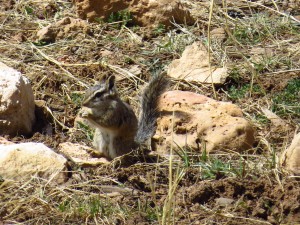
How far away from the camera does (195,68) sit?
8.55m

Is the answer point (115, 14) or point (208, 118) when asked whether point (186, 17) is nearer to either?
point (115, 14)

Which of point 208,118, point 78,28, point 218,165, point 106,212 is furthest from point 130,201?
point 78,28

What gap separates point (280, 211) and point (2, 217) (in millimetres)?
2031

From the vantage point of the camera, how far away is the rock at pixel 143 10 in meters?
9.54

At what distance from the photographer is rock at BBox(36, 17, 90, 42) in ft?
30.3

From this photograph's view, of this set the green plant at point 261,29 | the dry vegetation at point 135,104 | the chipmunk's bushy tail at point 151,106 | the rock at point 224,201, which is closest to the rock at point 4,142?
the dry vegetation at point 135,104

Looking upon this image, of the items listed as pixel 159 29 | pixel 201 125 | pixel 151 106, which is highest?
pixel 159 29

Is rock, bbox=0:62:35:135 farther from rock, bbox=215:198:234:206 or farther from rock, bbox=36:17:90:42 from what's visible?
rock, bbox=215:198:234:206

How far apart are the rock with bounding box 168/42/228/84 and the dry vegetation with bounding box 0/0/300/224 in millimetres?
114

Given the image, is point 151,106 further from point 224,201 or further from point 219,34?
point 219,34

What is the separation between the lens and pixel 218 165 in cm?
646

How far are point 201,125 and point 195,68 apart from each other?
160 cm

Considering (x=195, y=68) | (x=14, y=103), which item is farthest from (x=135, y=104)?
(x=14, y=103)

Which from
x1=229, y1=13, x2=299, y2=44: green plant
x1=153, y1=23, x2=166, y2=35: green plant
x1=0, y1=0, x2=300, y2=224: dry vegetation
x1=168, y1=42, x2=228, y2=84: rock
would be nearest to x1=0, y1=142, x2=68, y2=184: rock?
x1=0, y1=0, x2=300, y2=224: dry vegetation
